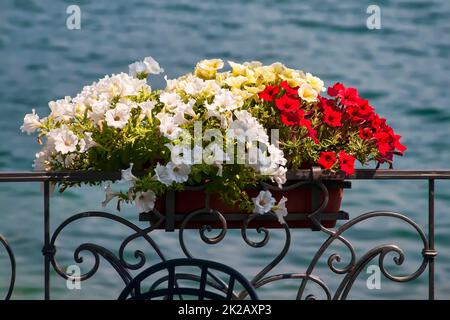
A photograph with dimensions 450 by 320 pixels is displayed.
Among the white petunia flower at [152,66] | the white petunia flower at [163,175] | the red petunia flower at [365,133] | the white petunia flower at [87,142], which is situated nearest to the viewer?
the white petunia flower at [163,175]

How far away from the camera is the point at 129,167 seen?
9.54ft

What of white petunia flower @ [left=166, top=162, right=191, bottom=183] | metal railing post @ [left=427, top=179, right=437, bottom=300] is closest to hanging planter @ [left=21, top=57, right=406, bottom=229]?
white petunia flower @ [left=166, top=162, right=191, bottom=183]

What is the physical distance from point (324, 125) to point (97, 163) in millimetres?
892

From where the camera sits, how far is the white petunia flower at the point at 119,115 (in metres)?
2.80

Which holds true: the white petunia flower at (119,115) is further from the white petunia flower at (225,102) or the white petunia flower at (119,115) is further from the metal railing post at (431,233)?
the metal railing post at (431,233)

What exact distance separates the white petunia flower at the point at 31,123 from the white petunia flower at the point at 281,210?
982 mm

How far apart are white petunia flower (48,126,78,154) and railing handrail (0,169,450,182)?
0.33 feet

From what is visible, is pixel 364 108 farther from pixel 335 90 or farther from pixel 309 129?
pixel 309 129

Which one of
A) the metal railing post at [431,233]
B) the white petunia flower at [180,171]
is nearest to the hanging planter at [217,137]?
the white petunia flower at [180,171]

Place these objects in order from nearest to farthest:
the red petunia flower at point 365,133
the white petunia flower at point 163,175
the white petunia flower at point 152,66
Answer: the white petunia flower at point 163,175 < the red petunia flower at point 365,133 < the white petunia flower at point 152,66

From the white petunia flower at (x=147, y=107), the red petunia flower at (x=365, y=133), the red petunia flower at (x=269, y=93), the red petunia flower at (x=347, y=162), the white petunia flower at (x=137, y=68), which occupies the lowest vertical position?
the red petunia flower at (x=347, y=162)

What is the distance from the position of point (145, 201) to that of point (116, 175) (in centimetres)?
15
